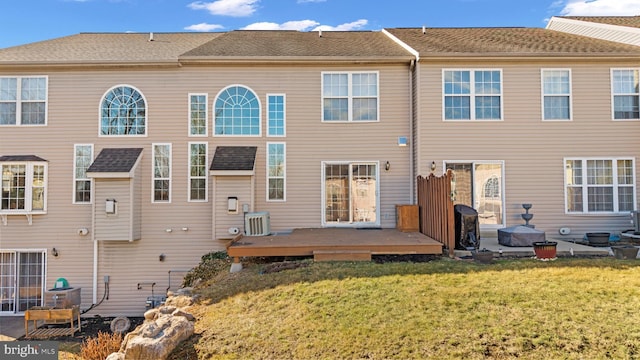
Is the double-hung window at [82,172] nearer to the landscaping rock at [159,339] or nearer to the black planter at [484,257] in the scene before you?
the landscaping rock at [159,339]

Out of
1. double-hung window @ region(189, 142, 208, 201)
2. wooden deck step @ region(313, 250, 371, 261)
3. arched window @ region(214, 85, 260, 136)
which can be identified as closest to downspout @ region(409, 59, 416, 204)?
wooden deck step @ region(313, 250, 371, 261)

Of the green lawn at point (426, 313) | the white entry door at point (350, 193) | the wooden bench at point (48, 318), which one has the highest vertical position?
the white entry door at point (350, 193)

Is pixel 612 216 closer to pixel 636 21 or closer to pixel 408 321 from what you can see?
pixel 636 21

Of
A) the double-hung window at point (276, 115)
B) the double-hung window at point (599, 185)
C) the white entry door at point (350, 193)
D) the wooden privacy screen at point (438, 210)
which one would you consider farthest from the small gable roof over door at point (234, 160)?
the double-hung window at point (599, 185)

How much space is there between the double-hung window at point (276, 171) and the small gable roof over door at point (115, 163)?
3585 mm

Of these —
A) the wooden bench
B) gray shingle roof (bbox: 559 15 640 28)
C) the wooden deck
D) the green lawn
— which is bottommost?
the wooden bench

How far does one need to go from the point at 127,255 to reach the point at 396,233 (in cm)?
741

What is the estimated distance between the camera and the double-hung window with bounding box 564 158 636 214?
10398 mm

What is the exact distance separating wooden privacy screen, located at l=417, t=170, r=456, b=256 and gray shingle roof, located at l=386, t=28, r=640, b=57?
384 cm

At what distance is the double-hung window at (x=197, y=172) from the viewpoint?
34.5 ft

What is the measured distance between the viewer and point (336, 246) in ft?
25.9

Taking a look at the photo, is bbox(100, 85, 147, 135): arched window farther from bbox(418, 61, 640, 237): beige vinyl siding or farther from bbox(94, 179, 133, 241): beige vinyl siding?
bbox(418, 61, 640, 237): beige vinyl siding

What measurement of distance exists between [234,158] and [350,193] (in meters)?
3.37

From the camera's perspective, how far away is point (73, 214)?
10.4 metres
